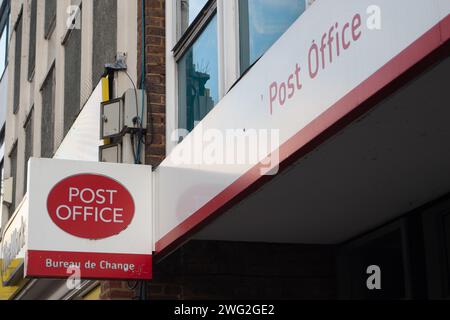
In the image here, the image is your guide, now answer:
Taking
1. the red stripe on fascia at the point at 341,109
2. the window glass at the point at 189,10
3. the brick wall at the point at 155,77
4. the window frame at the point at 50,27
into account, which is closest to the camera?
the red stripe on fascia at the point at 341,109

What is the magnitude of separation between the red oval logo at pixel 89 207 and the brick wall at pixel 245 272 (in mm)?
686

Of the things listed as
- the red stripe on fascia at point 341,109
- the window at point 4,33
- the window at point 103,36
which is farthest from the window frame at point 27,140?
the red stripe on fascia at point 341,109

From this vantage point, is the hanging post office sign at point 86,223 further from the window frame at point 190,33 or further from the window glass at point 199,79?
the window frame at point 190,33

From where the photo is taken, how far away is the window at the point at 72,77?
1195 centimetres

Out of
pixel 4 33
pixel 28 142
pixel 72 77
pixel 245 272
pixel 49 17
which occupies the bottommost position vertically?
pixel 245 272

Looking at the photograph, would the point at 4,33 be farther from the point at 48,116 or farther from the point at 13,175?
the point at 48,116

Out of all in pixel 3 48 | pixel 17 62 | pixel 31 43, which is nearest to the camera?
pixel 31 43

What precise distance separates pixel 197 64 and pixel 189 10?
2.41 ft

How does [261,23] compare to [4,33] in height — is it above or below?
below

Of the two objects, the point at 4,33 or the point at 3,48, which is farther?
the point at 4,33

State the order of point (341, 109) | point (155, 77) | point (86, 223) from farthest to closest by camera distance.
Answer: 1. point (155, 77)
2. point (86, 223)
3. point (341, 109)

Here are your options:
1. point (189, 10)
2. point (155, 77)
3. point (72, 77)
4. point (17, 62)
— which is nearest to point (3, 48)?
point (17, 62)

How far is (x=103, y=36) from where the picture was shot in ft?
35.2

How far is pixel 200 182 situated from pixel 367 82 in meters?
2.58
